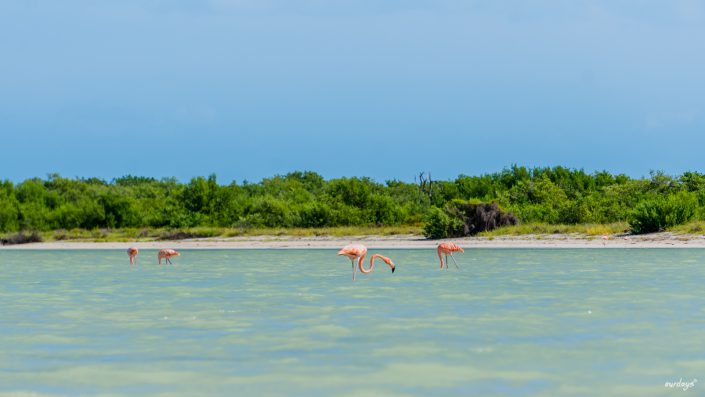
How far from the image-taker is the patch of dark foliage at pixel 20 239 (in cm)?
4184

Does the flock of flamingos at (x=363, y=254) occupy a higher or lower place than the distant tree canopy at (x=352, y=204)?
lower

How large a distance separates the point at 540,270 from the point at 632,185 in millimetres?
27469

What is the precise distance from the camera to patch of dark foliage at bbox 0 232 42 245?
1647 inches

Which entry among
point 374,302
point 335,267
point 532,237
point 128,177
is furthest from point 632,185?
point 128,177

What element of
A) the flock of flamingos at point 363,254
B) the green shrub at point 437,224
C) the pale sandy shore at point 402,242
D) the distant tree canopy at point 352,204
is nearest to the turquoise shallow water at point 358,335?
the flock of flamingos at point 363,254

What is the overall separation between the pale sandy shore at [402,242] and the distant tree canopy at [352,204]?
8.07 ft

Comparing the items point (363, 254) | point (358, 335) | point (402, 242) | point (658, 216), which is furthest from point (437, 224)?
point (358, 335)

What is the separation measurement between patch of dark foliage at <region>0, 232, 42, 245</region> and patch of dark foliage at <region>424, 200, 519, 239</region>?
17.9m

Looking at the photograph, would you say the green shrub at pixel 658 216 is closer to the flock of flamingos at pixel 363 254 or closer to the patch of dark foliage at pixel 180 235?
the flock of flamingos at pixel 363 254

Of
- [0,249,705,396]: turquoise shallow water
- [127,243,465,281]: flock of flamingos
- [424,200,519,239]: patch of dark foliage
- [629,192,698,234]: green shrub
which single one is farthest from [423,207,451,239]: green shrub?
[0,249,705,396]: turquoise shallow water

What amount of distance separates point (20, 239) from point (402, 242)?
710 inches

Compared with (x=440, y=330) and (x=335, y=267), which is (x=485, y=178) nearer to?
(x=335, y=267)

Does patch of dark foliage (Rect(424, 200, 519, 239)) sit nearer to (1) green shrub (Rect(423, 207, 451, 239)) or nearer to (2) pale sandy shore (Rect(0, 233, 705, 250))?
(1) green shrub (Rect(423, 207, 451, 239))

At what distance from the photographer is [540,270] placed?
1970 cm
